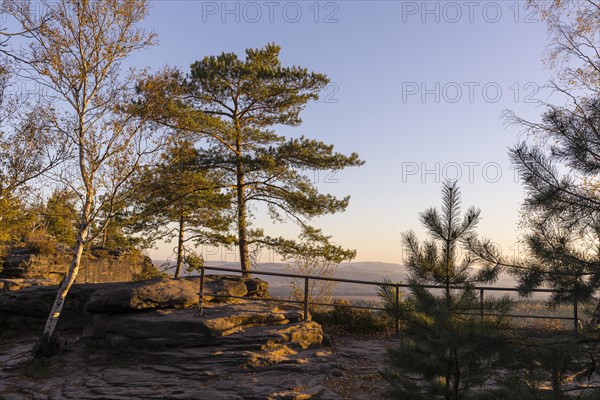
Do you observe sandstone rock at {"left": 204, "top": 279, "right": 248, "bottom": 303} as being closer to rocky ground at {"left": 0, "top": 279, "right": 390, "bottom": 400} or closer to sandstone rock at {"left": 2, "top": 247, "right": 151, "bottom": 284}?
rocky ground at {"left": 0, "top": 279, "right": 390, "bottom": 400}

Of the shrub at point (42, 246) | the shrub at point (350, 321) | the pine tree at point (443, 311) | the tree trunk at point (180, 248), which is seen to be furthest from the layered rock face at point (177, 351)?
the tree trunk at point (180, 248)

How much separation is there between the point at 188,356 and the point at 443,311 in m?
5.77

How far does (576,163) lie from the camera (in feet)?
16.6

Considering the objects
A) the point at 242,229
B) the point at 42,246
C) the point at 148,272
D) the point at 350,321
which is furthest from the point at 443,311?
the point at 148,272

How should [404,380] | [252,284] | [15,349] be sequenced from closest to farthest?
1. [404,380]
2. [15,349]
3. [252,284]

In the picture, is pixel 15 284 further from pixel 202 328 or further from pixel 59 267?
pixel 202 328

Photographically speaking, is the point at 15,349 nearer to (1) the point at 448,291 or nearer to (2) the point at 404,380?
(2) the point at 404,380

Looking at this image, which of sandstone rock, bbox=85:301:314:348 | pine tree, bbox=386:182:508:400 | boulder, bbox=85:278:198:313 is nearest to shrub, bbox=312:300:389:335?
sandstone rock, bbox=85:301:314:348

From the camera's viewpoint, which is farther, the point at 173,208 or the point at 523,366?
the point at 173,208

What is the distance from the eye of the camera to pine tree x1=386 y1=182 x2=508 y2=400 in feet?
17.5

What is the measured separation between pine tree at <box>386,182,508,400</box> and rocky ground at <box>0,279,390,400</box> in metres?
2.37

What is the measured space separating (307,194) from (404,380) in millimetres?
14508

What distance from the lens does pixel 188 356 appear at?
9.20m

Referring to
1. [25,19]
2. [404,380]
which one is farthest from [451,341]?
[25,19]
